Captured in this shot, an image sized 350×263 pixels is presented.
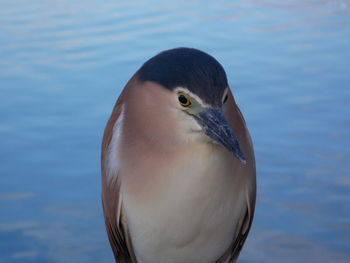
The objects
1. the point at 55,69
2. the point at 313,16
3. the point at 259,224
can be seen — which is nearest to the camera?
the point at 259,224

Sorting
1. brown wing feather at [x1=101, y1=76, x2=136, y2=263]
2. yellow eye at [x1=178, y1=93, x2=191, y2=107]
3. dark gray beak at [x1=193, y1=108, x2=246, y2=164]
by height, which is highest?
yellow eye at [x1=178, y1=93, x2=191, y2=107]

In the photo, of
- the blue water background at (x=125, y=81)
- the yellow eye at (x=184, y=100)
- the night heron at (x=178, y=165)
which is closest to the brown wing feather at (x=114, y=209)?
the night heron at (x=178, y=165)

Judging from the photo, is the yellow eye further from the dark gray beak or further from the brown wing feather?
the brown wing feather

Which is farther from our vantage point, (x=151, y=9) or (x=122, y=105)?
(x=151, y=9)

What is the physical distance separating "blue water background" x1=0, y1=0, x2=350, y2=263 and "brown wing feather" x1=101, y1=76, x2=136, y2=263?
34.8 inches

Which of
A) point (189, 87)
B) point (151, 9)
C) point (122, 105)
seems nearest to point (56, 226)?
point (122, 105)

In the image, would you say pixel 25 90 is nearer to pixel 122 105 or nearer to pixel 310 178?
pixel 310 178

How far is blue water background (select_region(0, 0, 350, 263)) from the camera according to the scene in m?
2.87

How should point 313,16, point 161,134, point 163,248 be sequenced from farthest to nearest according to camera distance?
1. point 313,16
2. point 163,248
3. point 161,134

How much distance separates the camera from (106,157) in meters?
1.84

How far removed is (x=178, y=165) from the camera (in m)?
1.62

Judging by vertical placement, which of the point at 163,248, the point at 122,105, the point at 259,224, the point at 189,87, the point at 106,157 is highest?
the point at 189,87

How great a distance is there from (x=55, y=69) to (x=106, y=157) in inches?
94.8

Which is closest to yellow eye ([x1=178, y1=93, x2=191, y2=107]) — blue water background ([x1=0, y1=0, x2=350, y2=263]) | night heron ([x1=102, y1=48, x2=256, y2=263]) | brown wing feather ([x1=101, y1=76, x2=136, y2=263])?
night heron ([x1=102, y1=48, x2=256, y2=263])
